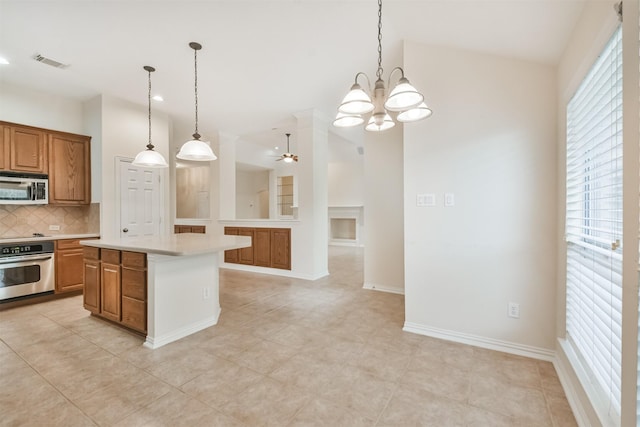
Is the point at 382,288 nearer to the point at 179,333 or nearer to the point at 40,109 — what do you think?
the point at 179,333

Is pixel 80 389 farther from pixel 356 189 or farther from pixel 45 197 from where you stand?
pixel 356 189

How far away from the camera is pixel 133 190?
445cm

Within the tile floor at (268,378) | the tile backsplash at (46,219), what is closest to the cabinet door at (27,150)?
the tile backsplash at (46,219)

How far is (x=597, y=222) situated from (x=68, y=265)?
572 cm

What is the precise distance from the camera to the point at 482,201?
96.4 inches

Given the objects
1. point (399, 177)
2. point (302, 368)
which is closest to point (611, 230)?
point (302, 368)

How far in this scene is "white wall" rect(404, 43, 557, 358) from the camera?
2.24 meters

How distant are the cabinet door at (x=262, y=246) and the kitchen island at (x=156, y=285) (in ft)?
7.64

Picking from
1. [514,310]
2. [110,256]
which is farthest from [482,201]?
[110,256]

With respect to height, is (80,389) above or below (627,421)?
below

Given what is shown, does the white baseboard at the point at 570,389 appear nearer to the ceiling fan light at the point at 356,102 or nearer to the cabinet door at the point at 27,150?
the ceiling fan light at the point at 356,102

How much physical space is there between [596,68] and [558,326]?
6.07 feet

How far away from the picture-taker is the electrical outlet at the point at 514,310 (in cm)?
234

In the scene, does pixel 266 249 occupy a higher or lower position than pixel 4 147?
lower
